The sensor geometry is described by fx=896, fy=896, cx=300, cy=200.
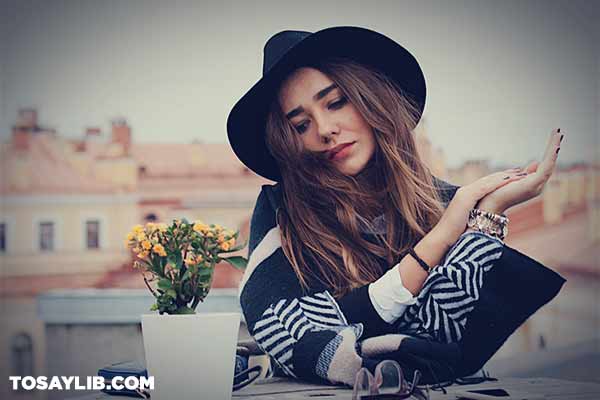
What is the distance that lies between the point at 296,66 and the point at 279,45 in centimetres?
8

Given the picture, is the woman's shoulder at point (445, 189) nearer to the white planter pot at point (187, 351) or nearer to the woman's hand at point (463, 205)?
the woman's hand at point (463, 205)

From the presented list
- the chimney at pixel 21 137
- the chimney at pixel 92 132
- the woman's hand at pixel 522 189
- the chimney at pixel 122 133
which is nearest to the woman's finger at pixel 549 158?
the woman's hand at pixel 522 189

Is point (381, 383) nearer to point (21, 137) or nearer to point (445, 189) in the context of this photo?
point (445, 189)

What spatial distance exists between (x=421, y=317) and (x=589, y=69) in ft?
4.80

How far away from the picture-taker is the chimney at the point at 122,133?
464 centimetres

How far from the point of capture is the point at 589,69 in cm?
341

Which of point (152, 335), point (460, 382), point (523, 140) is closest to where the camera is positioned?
point (152, 335)

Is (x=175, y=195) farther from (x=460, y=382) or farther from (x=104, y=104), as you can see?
(x=460, y=382)

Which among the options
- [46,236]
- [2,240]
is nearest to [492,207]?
[2,240]

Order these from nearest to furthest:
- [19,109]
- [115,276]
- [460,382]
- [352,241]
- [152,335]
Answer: [152,335], [460,382], [352,241], [19,109], [115,276]

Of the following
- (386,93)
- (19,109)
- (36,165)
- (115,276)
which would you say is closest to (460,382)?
(386,93)

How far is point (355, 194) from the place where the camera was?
2633mm

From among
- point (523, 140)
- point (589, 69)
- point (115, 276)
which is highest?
point (589, 69)

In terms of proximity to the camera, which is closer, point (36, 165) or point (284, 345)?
point (284, 345)
